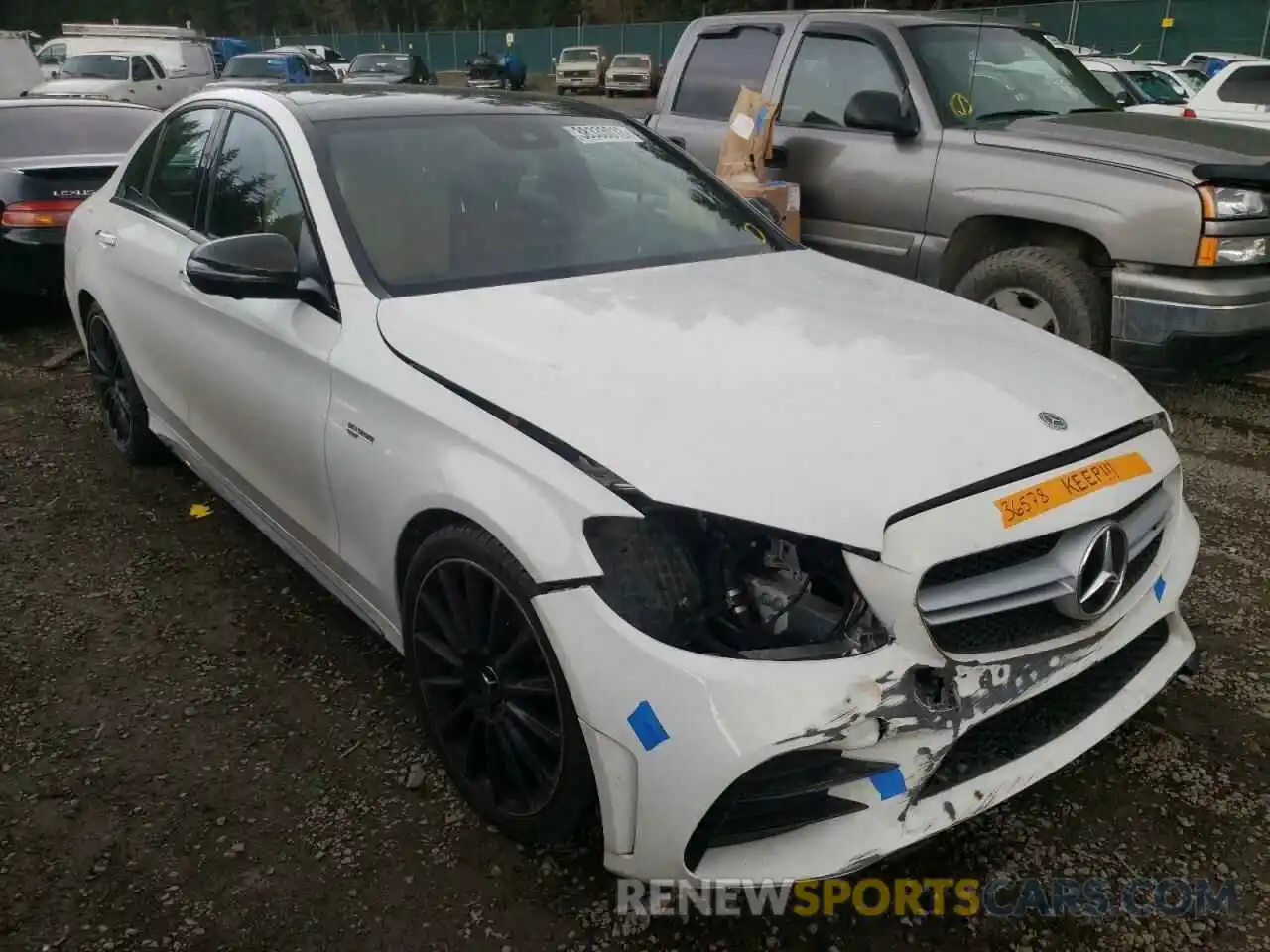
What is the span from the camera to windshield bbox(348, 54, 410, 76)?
28312mm

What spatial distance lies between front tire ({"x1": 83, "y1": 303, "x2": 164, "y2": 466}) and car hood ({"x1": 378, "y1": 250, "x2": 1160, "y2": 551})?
231cm

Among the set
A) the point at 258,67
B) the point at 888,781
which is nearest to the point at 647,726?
the point at 888,781

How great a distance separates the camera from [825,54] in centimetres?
608

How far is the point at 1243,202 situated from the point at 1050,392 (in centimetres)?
287

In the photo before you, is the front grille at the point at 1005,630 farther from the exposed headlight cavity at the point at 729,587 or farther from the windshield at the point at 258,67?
the windshield at the point at 258,67

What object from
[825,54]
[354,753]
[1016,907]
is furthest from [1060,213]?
[354,753]

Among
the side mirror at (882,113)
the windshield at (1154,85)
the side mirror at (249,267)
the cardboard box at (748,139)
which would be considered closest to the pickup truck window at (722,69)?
the cardboard box at (748,139)

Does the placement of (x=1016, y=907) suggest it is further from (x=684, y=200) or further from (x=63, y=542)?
(x=63, y=542)

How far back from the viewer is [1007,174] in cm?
511

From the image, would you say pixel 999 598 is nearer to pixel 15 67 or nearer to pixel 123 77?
pixel 15 67

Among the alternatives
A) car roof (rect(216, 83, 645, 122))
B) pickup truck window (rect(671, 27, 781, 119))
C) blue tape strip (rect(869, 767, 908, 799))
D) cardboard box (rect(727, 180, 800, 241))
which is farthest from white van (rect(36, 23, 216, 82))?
blue tape strip (rect(869, 767, 908, 799))

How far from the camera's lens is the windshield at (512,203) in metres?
2.95

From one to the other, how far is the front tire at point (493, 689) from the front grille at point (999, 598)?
0.76m

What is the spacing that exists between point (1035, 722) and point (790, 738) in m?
0.70
